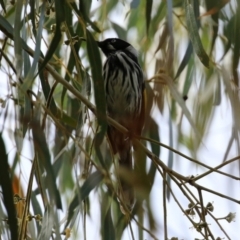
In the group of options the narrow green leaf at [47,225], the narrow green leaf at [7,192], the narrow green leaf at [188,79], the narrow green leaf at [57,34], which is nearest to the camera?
the narrow green leaf at [7,192]

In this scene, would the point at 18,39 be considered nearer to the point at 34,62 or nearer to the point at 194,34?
the point at 34,62

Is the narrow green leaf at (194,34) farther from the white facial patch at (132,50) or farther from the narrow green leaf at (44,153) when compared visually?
the white facial patch at (132,50)

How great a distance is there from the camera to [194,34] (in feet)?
5.70

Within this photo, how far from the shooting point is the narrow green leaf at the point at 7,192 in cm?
139

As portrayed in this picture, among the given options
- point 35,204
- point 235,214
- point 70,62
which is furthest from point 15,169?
point 235,214

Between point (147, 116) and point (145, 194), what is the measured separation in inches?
9.0

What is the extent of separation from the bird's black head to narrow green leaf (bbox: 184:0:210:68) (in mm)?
1230

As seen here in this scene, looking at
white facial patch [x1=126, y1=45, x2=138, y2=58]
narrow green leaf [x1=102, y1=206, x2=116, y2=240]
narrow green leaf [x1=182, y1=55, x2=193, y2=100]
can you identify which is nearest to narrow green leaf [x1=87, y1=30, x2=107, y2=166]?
narrow green leaf [x1=102, y1=206, x2=116, y2=240]

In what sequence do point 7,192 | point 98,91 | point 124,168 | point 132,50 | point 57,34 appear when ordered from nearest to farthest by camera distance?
1. point 7,192
2. point 57,34
3. point 98,91
4. point 124,168
5. point 132,50

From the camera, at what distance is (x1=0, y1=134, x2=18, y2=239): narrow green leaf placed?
139 cm

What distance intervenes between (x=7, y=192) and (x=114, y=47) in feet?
5.67

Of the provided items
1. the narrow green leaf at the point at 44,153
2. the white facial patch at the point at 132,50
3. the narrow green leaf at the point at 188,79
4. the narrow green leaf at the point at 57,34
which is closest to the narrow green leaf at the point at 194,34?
the narrow green leaf at the point at 57,34

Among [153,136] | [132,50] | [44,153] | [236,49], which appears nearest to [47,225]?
[44,153]

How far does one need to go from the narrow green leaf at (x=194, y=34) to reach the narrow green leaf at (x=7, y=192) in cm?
52
